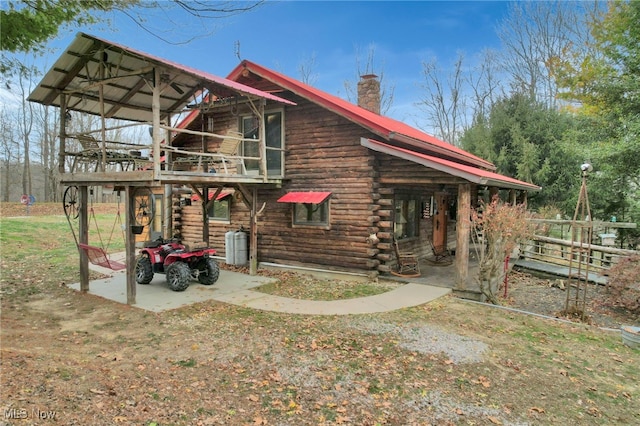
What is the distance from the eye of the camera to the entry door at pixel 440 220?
46.0ft

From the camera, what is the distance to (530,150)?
19656mm

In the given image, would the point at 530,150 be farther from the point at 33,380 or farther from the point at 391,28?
the point at 33,380

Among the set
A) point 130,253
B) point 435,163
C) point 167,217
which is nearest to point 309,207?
point 435,163

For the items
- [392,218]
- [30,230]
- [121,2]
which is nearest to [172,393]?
[121,2]

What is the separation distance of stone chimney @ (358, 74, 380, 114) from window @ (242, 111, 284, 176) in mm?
5083

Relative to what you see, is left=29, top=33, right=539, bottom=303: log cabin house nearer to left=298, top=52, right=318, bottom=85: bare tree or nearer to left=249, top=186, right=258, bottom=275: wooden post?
left=249, top=186, right=258, bottom=275: wooden post

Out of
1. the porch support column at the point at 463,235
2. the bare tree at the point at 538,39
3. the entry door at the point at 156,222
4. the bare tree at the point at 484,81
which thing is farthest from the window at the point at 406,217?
the bare tree at the point at 484,81

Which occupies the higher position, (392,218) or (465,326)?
(392,218)

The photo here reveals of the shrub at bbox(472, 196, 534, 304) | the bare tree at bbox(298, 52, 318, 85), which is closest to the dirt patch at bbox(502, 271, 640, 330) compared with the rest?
the shrub at bbox(472, 196, 534, 304)

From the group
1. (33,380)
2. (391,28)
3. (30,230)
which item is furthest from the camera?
(391,28)

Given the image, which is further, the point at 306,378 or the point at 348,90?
the point at 348,90

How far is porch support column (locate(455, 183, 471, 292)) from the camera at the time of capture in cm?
876

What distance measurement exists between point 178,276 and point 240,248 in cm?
354

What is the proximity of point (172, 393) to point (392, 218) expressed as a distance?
799 cm
